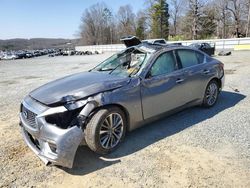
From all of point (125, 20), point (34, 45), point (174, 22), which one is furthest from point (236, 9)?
point (34, 45)

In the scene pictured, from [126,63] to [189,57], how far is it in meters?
1.39

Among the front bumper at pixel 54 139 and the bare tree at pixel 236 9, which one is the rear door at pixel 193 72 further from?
the bare tree at pixel 236 9

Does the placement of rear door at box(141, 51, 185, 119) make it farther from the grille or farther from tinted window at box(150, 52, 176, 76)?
the grille

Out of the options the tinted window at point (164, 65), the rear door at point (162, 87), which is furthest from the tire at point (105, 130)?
the tinted window at point (164, 65)

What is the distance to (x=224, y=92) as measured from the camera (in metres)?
6.63

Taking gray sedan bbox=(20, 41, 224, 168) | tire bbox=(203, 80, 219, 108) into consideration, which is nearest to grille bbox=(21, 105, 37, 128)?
gray sedan bbox=(20, 41, 224, 168)

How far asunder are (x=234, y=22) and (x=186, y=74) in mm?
44149

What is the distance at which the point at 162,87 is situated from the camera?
12.8ft

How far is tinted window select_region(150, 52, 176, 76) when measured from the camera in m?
3.88

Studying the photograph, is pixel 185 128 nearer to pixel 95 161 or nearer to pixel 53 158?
pixel 95 161

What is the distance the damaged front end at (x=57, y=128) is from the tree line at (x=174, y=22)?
4056cm

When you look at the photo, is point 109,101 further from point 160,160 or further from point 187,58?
point 187,58

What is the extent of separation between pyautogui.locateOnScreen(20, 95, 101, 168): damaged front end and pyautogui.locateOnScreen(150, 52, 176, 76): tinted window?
1233 millimetres

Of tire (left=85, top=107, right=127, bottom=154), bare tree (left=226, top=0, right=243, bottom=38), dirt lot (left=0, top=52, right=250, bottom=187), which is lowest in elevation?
dirt lot (left=0, top=52, right=250, bottom=187)
